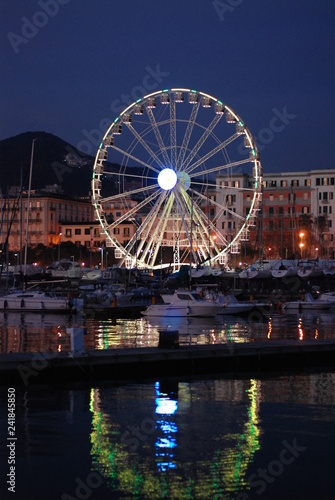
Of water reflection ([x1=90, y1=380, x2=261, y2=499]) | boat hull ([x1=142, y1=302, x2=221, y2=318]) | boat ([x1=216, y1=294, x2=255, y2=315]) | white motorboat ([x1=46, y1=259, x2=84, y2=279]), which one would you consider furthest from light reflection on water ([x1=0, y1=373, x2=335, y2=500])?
white motorboat ([x1=46, y1=259, x2=84, y2=279])

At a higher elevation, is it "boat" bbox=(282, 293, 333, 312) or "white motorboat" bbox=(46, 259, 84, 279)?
"white motorboat" bbox=(46, 259, 84, 279)

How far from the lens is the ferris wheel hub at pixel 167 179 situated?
2879 inches

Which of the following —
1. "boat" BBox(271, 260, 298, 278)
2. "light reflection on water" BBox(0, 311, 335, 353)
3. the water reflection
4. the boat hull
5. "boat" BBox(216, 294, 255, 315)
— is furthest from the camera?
"boat" BBox(271, 260, 298, 278)

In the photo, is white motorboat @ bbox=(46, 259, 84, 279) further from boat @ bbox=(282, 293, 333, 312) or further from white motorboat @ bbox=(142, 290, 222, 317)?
white motorboat @ bbox=(142, 290, 222, 317)

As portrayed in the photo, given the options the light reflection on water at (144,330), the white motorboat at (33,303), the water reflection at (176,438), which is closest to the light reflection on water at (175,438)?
the water reflection at (176,438)

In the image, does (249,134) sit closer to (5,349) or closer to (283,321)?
(283,321)

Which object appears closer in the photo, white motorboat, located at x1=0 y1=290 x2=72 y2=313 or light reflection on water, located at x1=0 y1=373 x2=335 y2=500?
light reflection on water, located at x1=0 y1=373 x2=335 y2=500

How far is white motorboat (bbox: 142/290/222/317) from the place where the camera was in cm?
5684

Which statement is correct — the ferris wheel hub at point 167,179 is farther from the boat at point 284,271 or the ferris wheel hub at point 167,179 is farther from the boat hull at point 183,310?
the boat at point 284,271

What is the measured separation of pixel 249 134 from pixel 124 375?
45.3 meters

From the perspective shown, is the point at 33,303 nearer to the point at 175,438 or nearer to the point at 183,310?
the point at 183,310

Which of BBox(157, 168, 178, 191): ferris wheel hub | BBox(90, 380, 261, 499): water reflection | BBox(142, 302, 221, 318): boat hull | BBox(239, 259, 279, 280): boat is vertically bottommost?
BBox(90, 380, 261, 499): water reflection

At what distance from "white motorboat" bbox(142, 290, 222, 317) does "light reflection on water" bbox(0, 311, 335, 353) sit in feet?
2.23

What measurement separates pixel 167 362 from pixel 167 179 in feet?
141
